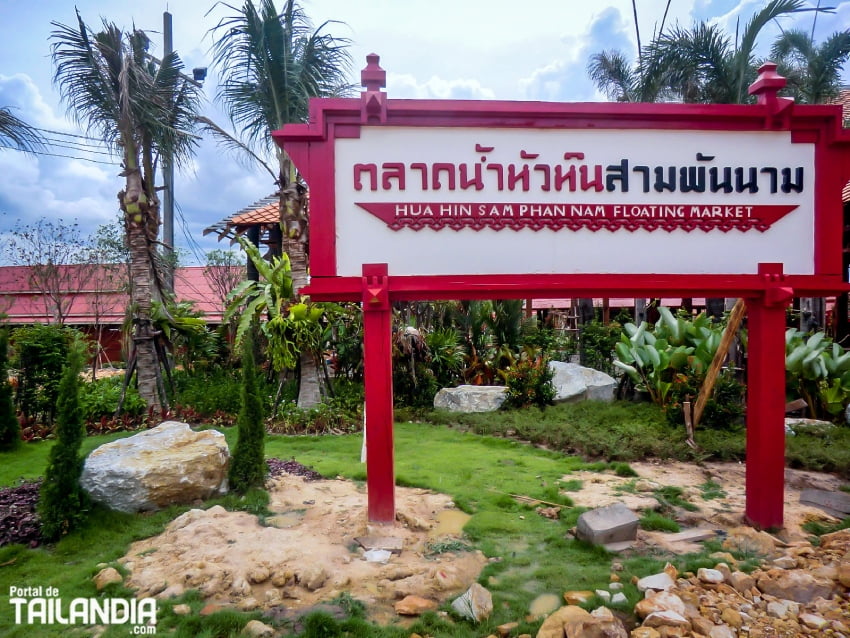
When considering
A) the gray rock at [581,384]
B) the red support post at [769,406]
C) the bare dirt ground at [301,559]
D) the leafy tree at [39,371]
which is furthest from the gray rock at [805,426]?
the leafy tree at [39,371]

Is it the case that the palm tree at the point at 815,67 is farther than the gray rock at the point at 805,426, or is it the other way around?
the palm tree at the point at 815,67

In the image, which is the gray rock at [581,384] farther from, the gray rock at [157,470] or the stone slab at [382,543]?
the gray rock at [157,470]

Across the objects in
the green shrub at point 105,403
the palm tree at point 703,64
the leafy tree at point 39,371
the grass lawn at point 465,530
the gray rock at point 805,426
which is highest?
the palm tree at point 703,64

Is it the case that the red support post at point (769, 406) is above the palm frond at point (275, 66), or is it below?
below

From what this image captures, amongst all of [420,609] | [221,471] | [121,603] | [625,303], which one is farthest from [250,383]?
[625,303]

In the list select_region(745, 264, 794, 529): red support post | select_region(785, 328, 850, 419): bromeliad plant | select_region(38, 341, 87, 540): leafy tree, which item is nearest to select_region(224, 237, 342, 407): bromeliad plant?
select_region(38, 341, 87, 540): leafy tree

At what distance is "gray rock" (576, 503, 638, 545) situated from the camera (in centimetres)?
445

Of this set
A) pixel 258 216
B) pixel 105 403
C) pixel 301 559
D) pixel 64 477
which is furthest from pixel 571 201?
pixel 258 216

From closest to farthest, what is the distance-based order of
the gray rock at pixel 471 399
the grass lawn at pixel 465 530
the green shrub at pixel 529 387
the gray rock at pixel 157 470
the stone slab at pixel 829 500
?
the grass lawn at pixel 465 530, the gray rock at pixel 157 470, the stone slab at pixel 829 500, the green shrub at pixel 529 387, the gray rock at pixel 471 399

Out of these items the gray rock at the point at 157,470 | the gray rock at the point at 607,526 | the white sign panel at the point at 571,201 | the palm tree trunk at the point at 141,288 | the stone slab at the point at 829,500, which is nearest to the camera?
the gray rock at the point at 607,526

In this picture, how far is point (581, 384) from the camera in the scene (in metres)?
10.4

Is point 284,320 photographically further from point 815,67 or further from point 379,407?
point 815,67

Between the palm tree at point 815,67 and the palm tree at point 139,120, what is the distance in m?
12.7

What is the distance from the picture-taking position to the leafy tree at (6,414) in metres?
7.71
